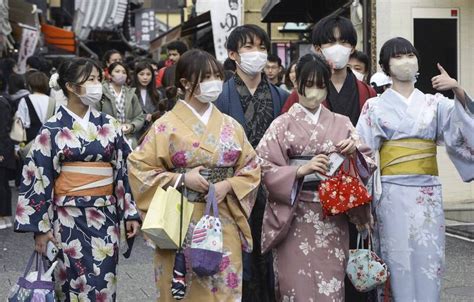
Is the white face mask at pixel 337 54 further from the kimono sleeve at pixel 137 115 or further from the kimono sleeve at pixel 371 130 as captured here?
the kimono sleeve at pixel 137 115

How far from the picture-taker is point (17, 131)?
1220cm

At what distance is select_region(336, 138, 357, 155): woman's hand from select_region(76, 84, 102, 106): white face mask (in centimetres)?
145

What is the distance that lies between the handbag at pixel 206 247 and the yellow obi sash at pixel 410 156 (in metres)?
1.20

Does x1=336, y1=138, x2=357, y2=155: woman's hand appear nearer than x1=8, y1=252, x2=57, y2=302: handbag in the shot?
Yes

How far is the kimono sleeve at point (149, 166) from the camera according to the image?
5070mm

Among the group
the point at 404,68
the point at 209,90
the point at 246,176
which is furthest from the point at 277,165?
the point at 404,68

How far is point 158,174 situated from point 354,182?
3.50ft

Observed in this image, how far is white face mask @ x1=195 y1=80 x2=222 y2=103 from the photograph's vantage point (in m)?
5.18

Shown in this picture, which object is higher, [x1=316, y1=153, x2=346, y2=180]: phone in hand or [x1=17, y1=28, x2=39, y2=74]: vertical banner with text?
[x1=17, y1=28, x2=39, y2=74]: vertical banner with text

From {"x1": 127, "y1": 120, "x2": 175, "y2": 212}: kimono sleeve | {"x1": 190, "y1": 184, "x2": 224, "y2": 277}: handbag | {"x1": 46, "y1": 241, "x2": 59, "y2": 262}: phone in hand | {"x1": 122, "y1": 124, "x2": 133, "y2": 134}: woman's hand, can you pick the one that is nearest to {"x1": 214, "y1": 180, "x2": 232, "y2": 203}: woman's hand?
{"x1": 190, "y1": 184, "x2": 224, "y2": 277}: handbag

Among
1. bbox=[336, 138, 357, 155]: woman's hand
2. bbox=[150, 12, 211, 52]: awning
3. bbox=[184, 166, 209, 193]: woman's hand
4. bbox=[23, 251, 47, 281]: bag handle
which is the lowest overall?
bbox=[23, 251, 47, 281]: bag handle

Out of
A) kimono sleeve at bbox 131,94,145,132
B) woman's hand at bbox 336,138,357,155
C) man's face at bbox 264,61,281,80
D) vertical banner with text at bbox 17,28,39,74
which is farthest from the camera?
vertical banner with text at bbox 17,28,39,74

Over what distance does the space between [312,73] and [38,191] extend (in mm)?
1692

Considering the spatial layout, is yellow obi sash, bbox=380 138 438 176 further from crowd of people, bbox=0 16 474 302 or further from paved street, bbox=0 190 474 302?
paved street, bbox=0 190 474 302
